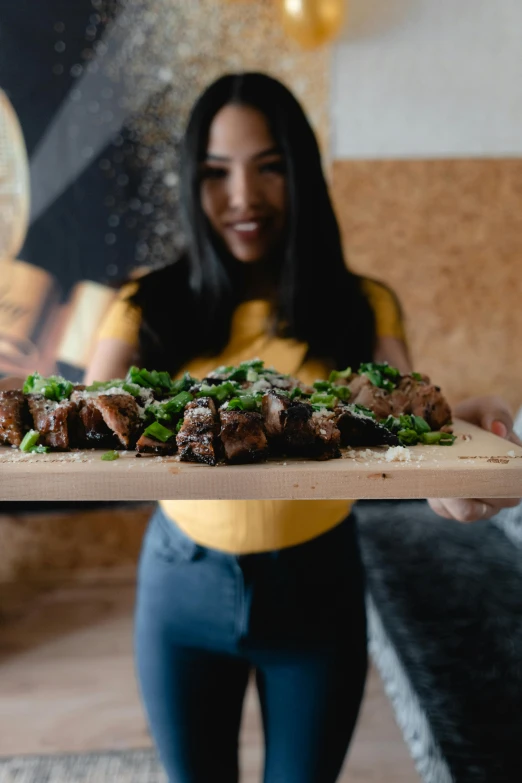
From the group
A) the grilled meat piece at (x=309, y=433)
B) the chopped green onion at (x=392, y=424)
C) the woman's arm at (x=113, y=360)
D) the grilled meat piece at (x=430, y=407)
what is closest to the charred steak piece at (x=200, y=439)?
the grilled meat piece at (x=309, y=433)

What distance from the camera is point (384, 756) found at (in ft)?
6.70

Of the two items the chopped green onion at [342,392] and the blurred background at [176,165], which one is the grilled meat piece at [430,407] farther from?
the blurred background at [176,165]

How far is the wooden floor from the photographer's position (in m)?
2.07

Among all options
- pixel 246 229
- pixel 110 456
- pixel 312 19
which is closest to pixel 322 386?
pixel 110 456

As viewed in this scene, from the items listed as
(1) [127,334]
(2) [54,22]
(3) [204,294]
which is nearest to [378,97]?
(2) [54,22]

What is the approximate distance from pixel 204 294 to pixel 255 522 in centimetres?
78

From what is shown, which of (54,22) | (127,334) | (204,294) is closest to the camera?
(127,334)

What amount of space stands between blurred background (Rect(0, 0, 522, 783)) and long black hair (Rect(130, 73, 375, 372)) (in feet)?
3.93

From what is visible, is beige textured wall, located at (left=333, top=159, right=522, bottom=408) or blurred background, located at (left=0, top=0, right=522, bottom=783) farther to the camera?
beige textured wall, located at (left=333, top=159, right=522, bottom=408)

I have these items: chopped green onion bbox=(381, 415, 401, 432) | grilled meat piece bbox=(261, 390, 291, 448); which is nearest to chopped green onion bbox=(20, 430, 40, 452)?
grilled meat piece bbox=(261, 390, 291, 448)

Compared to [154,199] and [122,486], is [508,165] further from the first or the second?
[122,486]

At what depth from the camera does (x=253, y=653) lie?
1153 millimetres

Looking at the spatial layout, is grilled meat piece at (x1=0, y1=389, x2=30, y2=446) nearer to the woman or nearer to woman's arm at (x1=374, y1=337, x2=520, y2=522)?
the woman

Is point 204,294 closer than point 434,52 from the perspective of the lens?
Yes
